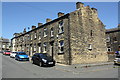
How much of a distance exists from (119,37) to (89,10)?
18.5 metres

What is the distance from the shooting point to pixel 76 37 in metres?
20.0

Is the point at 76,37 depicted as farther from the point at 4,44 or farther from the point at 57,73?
the point at 4,44

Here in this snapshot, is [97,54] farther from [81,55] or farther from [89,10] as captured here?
[89,10]

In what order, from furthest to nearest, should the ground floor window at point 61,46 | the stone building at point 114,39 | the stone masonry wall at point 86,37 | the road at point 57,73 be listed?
the stone building at point 114,39 < the ground floor window at point 61,46 < the stone masonry wall at point 86,37 < the road at point 57,73

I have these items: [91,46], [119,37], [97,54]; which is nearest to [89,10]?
[91,46]

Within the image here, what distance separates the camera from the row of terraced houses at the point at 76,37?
19500 millimetres

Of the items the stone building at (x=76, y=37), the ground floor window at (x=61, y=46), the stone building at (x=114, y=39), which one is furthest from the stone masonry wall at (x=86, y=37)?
the stone building at (x=114, y=39)

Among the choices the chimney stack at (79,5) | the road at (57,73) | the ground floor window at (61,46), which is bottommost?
the road at (57,73)

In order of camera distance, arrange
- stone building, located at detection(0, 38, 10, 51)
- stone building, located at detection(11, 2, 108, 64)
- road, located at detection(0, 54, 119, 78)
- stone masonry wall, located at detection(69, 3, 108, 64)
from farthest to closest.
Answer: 1. stone building, located at detection(0, 38, 10, 51)
2. stone masonry wall, located at detection(69, 3, 108, 64)
3. stone building, located at detection(11, 2, 108, 64)
4. road, located at detection(0, 54, 119, 78)

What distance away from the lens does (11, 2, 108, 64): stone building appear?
19.5m

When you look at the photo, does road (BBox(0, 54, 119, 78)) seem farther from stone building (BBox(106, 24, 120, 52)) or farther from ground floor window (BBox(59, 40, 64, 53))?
stone building (BBox(106, 24, 120, 52))

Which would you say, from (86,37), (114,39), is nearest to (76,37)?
(86,37)

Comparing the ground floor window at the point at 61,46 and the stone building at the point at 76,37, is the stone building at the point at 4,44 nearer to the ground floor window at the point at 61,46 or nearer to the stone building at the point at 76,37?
the stone building at the point at 76,37

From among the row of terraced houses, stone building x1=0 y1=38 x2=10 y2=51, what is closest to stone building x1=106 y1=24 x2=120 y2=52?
the row of terraced houses
